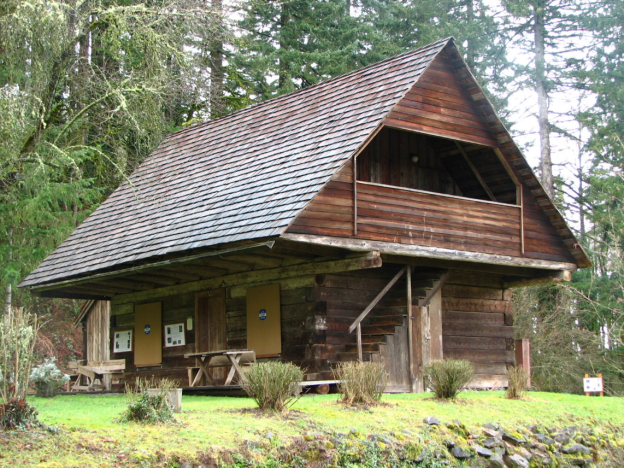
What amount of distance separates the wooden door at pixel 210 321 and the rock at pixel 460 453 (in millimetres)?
7450

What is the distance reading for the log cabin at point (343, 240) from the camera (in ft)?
47.3

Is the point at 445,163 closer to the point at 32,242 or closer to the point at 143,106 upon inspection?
the point at 143,106

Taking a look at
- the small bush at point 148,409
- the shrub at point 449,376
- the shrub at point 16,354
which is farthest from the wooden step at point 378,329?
the shrub at point 16,354

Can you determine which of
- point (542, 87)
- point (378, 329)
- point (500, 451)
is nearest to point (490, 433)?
point (500, 451)

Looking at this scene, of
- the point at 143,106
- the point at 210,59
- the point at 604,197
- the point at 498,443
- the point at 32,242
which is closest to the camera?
the point at 498,443

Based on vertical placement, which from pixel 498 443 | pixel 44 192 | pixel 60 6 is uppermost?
pixel 60 6

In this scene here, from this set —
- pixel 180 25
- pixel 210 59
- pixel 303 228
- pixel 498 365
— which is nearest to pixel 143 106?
pixel 180 25

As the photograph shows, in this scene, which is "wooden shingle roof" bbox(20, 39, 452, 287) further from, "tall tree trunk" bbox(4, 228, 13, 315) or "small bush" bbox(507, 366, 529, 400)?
"small bush" bbox(507, 366, 529, 400)

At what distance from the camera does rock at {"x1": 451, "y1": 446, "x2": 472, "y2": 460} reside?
1054 centimetres

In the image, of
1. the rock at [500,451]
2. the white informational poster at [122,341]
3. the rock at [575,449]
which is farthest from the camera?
the white informational poster at [122,341]

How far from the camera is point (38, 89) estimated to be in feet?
54.2

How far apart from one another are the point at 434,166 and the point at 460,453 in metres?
8.74

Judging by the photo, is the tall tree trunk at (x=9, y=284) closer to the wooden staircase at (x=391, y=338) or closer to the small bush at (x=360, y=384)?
the wooden staircase at (x=391, y=338)

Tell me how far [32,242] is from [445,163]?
11.4 meters
